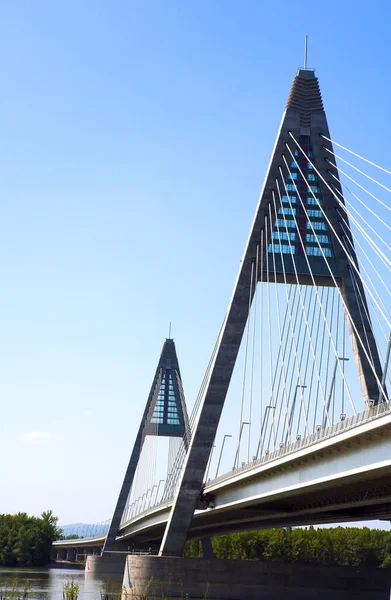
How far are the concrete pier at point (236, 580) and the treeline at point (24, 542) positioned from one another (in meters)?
89.7

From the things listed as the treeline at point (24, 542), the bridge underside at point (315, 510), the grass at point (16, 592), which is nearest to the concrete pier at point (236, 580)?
the bridge underside at point (315, 510)

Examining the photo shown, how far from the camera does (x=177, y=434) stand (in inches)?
4171

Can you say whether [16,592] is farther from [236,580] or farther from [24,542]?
[24,542]

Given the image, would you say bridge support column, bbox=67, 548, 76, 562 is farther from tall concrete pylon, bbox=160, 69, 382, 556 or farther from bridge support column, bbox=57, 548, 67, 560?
tall concrete pylon, bbox=160, 69, 382, 556

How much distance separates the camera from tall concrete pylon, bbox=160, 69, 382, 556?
47781mm

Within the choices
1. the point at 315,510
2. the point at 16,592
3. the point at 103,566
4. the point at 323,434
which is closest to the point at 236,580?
the point at 315,510

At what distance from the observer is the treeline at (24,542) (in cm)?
13388

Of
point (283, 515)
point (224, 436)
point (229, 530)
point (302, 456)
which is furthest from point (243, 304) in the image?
point (229, 530)

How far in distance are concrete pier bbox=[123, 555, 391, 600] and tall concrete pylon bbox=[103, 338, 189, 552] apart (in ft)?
177

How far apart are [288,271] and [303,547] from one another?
7800 cm

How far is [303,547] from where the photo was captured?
117938 millimetres

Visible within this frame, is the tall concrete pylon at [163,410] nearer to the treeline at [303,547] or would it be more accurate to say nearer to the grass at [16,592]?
the treeline at [303,547]

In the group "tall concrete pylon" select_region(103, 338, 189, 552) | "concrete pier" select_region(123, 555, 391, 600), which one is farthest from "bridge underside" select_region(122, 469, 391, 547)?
"tall concrete pylon" select_region(103, 338, 189, 552)

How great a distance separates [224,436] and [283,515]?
15.9m
